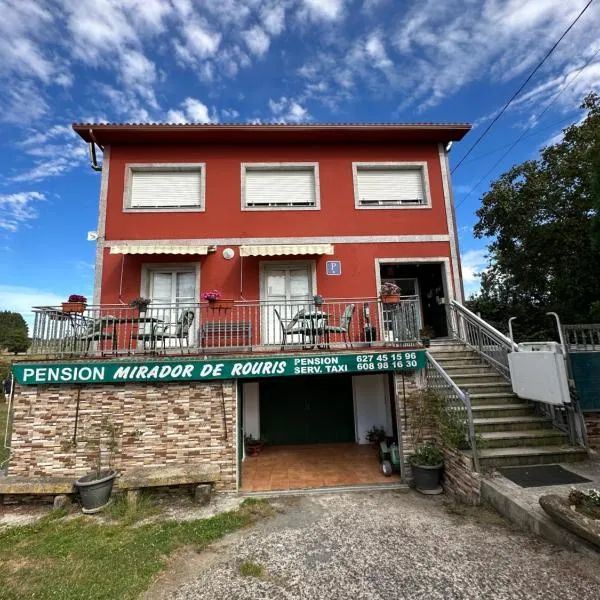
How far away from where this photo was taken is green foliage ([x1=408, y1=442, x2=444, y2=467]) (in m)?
6.77

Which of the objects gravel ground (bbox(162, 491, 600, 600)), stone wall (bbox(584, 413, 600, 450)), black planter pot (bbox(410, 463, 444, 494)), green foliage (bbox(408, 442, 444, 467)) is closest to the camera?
gravel ground (bbox(162, 491, 600, 600))

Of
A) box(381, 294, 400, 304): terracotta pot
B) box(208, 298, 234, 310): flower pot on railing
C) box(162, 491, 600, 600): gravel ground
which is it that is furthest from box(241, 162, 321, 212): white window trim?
box(162, 491, 600, 600): gravel ground

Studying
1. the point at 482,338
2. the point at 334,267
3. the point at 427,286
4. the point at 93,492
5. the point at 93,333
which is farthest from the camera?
the point at 427,286

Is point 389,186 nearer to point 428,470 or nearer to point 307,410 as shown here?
point 307,410

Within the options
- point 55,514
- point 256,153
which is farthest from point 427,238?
point 55,514

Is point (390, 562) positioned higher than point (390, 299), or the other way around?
point (390, 299)

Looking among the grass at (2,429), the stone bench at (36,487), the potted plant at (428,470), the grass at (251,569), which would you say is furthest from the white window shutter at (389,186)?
the grass at (2,429)

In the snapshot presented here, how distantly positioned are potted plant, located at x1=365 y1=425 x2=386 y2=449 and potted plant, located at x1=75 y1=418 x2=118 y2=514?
678 centimetres

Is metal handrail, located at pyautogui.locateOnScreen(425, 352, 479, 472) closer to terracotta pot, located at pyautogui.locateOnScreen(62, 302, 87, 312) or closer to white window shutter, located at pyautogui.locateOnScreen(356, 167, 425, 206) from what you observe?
white window shutter, located at pyautogui.locateOnScreen(356, 167, 425, 206)

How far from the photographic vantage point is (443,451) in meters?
6.84

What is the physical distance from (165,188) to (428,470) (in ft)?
33.9

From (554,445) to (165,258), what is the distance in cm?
1018

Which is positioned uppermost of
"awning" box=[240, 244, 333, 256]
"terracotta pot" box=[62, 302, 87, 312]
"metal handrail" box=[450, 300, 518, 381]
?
"awning" box=[240, 244, 333, 256]

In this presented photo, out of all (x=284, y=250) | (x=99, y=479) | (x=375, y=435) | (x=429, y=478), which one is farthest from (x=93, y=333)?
(x=375, y=435)
